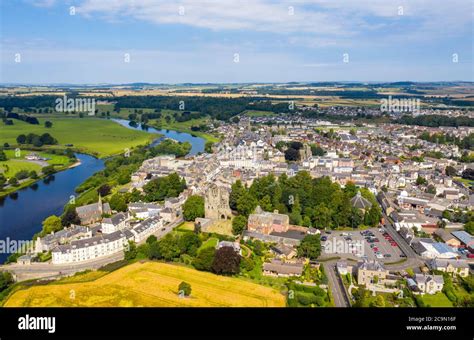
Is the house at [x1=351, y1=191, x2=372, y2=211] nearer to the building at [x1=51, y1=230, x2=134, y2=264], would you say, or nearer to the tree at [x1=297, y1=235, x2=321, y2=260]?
the tree at [x1=297, y1=235, x2=321, y2=260]

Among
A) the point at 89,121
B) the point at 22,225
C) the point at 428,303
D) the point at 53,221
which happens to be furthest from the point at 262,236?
the point at 89,121

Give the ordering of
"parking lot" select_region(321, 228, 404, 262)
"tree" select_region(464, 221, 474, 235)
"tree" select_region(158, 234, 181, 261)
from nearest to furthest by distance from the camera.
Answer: "tree" select_region(158, 234, 181, 261), "parking lot" select_region(321, 228, 404, 262), "tree" select_region(464, 221, 474, 235)

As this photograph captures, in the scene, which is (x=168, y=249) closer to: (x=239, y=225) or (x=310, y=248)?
(x=239, y=225)

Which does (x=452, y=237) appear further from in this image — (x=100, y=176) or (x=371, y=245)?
(x=100, y=176)

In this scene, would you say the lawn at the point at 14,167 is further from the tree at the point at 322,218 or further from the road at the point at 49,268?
the tree at the point at 322,218

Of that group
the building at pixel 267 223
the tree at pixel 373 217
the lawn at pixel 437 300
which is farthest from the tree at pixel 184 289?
the tree at pixel 373 217

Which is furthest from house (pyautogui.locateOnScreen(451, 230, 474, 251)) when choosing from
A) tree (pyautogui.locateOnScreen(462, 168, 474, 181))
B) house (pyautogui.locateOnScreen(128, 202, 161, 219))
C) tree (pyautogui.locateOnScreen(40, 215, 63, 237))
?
tree (pyautogui.locateOnScreen(40, 215, 63, 237))
